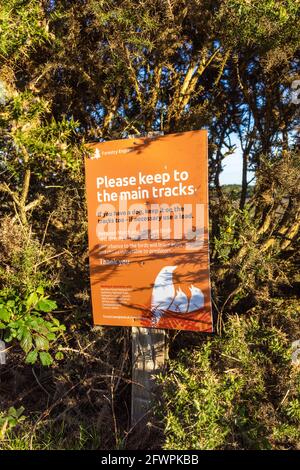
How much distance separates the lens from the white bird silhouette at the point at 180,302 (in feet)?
12.4

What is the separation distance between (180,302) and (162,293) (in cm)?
16

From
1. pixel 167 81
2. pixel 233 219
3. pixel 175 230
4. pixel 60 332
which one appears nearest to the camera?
pixel 175 230

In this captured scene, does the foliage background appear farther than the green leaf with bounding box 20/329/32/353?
No

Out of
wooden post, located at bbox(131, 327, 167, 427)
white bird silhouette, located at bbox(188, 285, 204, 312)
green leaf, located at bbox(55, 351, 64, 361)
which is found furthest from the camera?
green leaf, located at bbox(55, 351, 64, 361)

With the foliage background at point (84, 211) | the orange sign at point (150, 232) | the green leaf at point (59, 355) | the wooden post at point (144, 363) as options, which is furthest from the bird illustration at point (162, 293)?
the green leaf at point (59, 355)

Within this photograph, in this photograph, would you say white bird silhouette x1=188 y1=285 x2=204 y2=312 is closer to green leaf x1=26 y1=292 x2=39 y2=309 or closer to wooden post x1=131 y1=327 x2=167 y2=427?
wooden post x1=131 y1=327 x2=167 y2=427

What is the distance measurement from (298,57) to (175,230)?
2325 mm

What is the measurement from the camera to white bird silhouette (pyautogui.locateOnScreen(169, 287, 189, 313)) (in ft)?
12.4

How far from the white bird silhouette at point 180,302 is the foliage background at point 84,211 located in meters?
0.41

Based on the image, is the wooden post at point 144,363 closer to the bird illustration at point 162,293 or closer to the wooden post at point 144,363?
the wooden post at point 144,363

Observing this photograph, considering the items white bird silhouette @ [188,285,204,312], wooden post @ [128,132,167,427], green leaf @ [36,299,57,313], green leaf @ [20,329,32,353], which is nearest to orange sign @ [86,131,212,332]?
white bird silhouette @ [188,285,204,312]

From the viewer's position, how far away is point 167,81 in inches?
194
